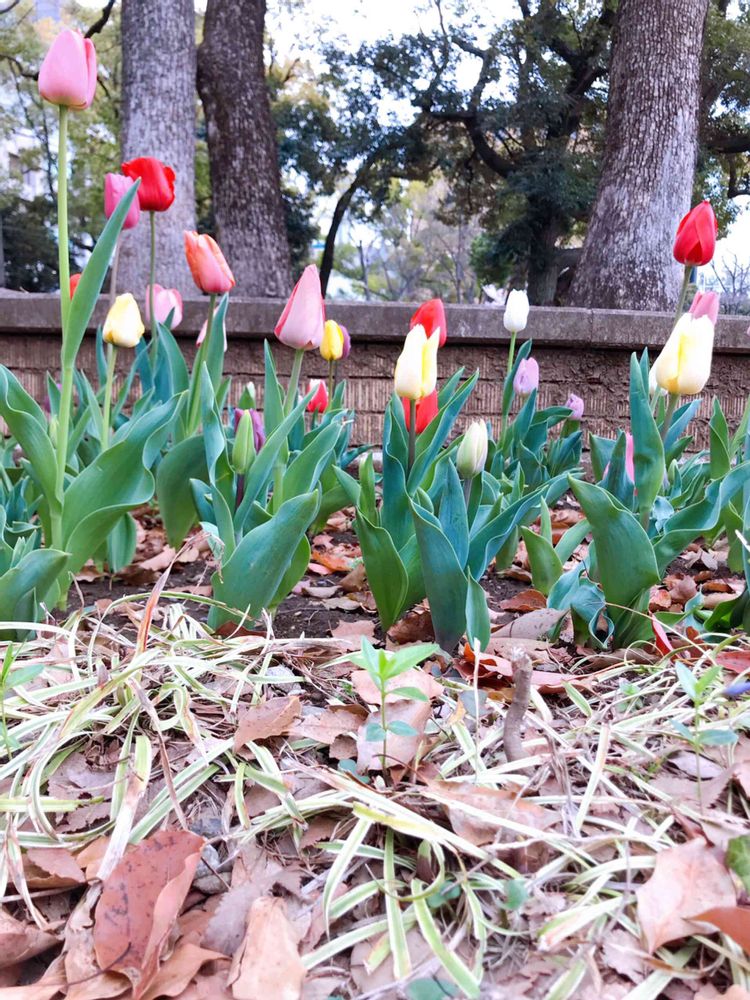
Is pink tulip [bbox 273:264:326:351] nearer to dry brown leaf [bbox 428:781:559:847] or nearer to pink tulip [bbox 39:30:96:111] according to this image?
pink tulip [bbox 39:30:96:111]

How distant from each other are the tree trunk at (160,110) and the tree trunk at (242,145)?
6.26 feet

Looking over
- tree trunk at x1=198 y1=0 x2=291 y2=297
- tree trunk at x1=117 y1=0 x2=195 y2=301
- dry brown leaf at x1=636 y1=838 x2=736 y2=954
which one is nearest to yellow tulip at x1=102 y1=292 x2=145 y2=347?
dry brown leaf at x1=636 y1=838 x2=736 y2=954

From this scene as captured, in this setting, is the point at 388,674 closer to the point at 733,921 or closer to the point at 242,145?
the point at 733,921

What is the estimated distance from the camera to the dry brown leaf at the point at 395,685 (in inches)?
33.9

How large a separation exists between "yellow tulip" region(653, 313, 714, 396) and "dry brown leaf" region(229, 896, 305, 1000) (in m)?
0.95

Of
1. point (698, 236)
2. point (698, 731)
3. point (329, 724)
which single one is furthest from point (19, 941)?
point (698, 236)

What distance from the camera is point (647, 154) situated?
447 cm

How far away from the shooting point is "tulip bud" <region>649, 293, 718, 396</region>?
3.84 feet

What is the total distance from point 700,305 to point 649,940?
1.40 meters

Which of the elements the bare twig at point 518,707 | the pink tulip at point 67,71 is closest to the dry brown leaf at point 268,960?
the bare twig at point 518,707

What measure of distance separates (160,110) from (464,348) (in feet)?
9.39

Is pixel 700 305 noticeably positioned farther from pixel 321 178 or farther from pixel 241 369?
pixel 321 178

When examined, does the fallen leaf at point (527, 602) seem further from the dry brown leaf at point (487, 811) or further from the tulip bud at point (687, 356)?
the dry brown leaf at point (487, 811)

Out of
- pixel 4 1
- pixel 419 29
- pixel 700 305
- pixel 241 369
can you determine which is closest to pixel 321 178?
pixel 419 29
